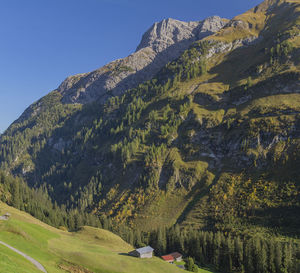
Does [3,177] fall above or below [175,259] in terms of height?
above

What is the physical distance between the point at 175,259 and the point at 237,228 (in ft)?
120

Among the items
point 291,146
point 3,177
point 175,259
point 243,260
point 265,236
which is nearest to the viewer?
point 243,260

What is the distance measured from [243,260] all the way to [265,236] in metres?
18.7

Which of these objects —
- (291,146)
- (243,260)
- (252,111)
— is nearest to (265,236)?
(243,260)

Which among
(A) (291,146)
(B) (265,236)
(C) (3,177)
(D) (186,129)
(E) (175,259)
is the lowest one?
(E) (175,259)

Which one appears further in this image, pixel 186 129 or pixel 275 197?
pixel 186 129

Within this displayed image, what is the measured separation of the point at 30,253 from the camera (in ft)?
138

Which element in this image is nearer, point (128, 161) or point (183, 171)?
point (183, 171)

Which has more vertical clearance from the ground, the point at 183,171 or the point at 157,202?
the point at 183,171

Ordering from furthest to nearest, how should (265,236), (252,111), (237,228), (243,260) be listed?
(252,111) → (237,228) → (265,236) → (243,260)

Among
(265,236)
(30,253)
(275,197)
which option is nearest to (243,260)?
(265,236)

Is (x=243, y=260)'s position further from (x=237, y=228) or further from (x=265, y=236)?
(x=237, y=228)

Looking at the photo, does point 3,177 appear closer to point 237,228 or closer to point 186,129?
point 237,228

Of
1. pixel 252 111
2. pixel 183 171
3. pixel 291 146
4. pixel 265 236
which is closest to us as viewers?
pixel 265 236
